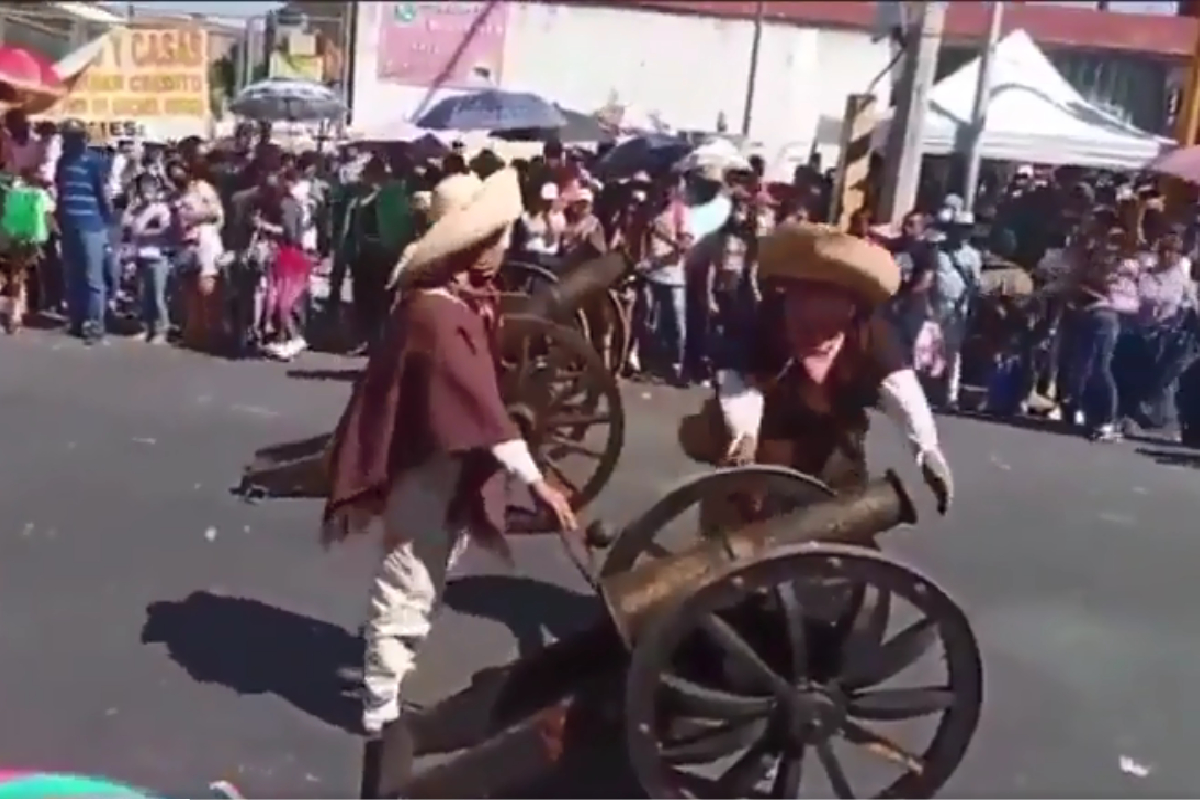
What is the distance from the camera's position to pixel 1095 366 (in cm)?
688

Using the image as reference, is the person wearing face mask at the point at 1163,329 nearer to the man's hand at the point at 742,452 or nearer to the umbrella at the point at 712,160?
the man's hand at the point at 742,452

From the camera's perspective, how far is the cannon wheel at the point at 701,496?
4.41 metres

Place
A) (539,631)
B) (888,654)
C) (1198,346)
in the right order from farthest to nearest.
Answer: (1198,346) → (539,631) → (888,654)

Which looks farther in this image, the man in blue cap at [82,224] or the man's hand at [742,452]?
the man in blue cap at [82,224]

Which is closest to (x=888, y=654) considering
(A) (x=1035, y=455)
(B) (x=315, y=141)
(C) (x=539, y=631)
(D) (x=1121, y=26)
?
(C) (x=539, y=631)

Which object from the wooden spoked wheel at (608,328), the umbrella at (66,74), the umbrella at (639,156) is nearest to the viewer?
the umbrella at (66,74)

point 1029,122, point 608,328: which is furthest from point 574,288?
point 1029,122

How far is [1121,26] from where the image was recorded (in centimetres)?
1845

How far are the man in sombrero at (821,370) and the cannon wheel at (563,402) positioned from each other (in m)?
2.13

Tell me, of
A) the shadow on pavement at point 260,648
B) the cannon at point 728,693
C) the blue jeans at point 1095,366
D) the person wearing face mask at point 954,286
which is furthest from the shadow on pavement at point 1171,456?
the shadow on pavement at point 260,648

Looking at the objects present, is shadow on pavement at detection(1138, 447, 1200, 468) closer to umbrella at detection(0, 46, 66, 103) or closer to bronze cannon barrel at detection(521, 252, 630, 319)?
bronze cannon barrel at detection(521, 252, 630, 319)

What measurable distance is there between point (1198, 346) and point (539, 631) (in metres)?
2.79

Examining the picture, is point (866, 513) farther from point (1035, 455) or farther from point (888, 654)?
point (1035, 455)

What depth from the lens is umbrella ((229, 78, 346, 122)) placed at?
14336 mm
